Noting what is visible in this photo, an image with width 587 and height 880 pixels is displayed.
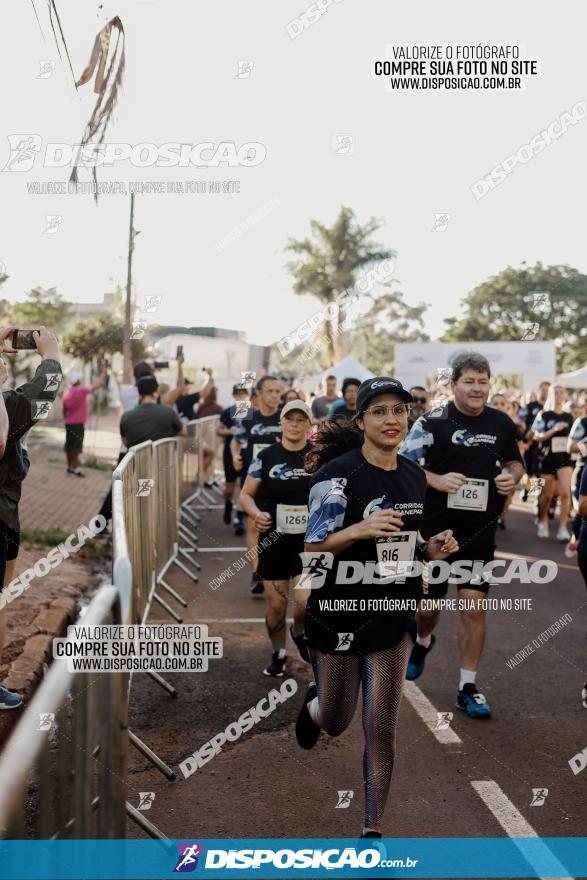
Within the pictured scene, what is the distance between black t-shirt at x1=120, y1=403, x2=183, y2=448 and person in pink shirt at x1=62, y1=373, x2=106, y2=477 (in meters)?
8.52

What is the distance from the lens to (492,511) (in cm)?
608

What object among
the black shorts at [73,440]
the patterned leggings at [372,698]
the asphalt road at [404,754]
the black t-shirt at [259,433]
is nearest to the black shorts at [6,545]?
the asphalt road at [404,754]

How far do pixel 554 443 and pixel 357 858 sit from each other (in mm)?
9973

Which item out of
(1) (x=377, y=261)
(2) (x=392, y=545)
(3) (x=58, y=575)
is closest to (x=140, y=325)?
(3) (x=58, y=575)

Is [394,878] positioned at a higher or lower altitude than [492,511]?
lower

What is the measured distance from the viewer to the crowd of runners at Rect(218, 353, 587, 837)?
3.98m

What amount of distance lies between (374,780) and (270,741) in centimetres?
158

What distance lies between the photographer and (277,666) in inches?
259

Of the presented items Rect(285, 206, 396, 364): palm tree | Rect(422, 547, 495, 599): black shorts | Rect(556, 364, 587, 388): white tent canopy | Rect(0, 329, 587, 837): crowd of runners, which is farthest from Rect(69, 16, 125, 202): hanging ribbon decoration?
Rect(285, 206, 396, 364): palm tree

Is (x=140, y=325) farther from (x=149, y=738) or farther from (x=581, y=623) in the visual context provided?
(x=149, y=738)

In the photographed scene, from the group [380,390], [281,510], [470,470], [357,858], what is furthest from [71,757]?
[281,510]

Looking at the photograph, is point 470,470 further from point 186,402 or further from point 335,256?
point 335,256

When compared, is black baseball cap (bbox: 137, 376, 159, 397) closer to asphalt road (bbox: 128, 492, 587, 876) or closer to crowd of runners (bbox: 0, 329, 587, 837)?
crowd of runners (bbox: 0, 329, 587, 837)

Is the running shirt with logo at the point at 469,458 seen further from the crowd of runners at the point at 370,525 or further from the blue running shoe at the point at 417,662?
the blue running shoe at the point at 417,662
